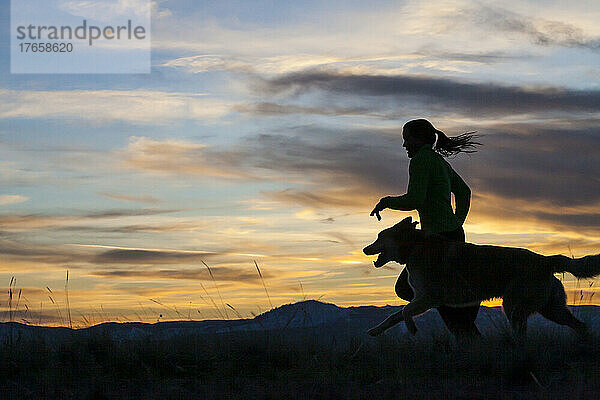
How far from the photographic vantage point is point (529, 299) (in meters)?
7.73

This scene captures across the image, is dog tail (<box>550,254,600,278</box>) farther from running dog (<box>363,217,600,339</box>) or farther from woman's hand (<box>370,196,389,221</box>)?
woman's hand (<box>370,196,389,221</box>)

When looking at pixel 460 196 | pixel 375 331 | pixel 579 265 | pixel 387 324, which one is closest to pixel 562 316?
pixel 579 265

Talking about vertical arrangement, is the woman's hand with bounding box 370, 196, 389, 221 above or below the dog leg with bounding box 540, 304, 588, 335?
above

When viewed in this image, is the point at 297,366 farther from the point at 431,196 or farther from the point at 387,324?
the point at 431,196

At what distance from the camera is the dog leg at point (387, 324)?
26.2 ft

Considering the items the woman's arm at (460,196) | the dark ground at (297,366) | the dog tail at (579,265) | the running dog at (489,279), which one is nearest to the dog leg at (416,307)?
the running dog at (489,279)

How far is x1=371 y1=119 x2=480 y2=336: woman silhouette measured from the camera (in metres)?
7.88

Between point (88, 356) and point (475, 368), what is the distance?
374cm

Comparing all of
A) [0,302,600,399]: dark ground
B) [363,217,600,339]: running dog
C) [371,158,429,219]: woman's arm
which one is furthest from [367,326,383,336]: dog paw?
[371,158,429,219]: woman's arm

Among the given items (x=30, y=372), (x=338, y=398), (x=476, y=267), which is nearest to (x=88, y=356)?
(x=30, y=372)

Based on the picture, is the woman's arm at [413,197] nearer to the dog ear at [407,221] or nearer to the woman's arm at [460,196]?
the dog ear at [407,221]

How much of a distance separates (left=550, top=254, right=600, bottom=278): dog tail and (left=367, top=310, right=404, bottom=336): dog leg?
69.1 inches

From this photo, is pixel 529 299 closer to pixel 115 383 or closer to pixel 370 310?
pixel 115 383

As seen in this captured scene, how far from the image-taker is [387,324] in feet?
26.4
